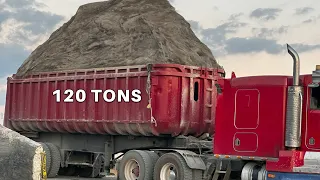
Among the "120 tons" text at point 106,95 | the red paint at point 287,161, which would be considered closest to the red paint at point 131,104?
the "120 tons" text at point 106,95

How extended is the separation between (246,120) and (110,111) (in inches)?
184

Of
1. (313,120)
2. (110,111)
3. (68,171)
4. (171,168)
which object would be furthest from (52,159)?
(313,120)

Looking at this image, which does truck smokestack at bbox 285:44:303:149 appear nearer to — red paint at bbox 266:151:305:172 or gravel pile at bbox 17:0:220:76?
red paint at bbox 266:151:305:172

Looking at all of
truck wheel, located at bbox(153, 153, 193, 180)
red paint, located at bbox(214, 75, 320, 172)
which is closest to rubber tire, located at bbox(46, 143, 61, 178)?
truck wheel, located at bbox(153, 153, 193, 180)

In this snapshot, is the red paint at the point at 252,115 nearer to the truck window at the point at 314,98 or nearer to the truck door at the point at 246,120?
the truck door at the point at 246,120

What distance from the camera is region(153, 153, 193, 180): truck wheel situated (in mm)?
11945

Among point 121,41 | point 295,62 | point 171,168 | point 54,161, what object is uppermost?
point 121,41

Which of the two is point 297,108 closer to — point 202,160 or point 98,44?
point 202,160

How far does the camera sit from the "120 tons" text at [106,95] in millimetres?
13711

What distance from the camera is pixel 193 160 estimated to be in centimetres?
1216

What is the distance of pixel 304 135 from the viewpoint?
1020 centimetres

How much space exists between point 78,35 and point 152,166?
749 centimetres

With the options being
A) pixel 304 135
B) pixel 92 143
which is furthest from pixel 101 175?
pixel 304 135

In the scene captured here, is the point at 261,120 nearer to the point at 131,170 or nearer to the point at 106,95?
the point at 131,170
